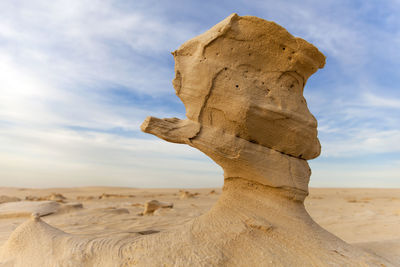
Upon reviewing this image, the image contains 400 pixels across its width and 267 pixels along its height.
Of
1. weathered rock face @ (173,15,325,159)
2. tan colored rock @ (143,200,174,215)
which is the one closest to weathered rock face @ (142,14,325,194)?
weathered rock face @ (173,15,325,159)

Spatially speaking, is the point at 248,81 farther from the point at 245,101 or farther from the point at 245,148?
the point at 245,148

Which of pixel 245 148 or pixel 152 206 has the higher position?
pixel 245 148

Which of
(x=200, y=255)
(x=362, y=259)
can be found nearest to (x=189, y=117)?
(x=200, y=255)

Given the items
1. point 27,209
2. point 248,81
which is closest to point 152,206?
point 27,209

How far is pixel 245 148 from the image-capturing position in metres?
3.40

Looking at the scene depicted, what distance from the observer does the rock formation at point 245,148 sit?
309cm

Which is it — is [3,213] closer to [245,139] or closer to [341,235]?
[245,139]

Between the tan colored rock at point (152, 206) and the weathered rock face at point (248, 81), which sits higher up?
the weathered rock face at point (248, 81)

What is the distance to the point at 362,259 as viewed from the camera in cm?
319

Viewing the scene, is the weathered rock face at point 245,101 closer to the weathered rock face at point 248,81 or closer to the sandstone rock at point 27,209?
the weathered rock face at point 248,81

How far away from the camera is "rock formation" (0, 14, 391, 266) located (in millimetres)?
3094

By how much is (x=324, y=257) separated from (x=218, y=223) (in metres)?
1.18

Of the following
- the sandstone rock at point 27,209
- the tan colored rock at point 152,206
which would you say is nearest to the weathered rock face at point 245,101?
the tan colored rock at point 152,206

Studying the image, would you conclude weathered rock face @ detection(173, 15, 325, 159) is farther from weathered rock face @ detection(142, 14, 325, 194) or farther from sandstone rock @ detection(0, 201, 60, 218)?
sandstone rock @ detection(0, 201, 60, 218)
